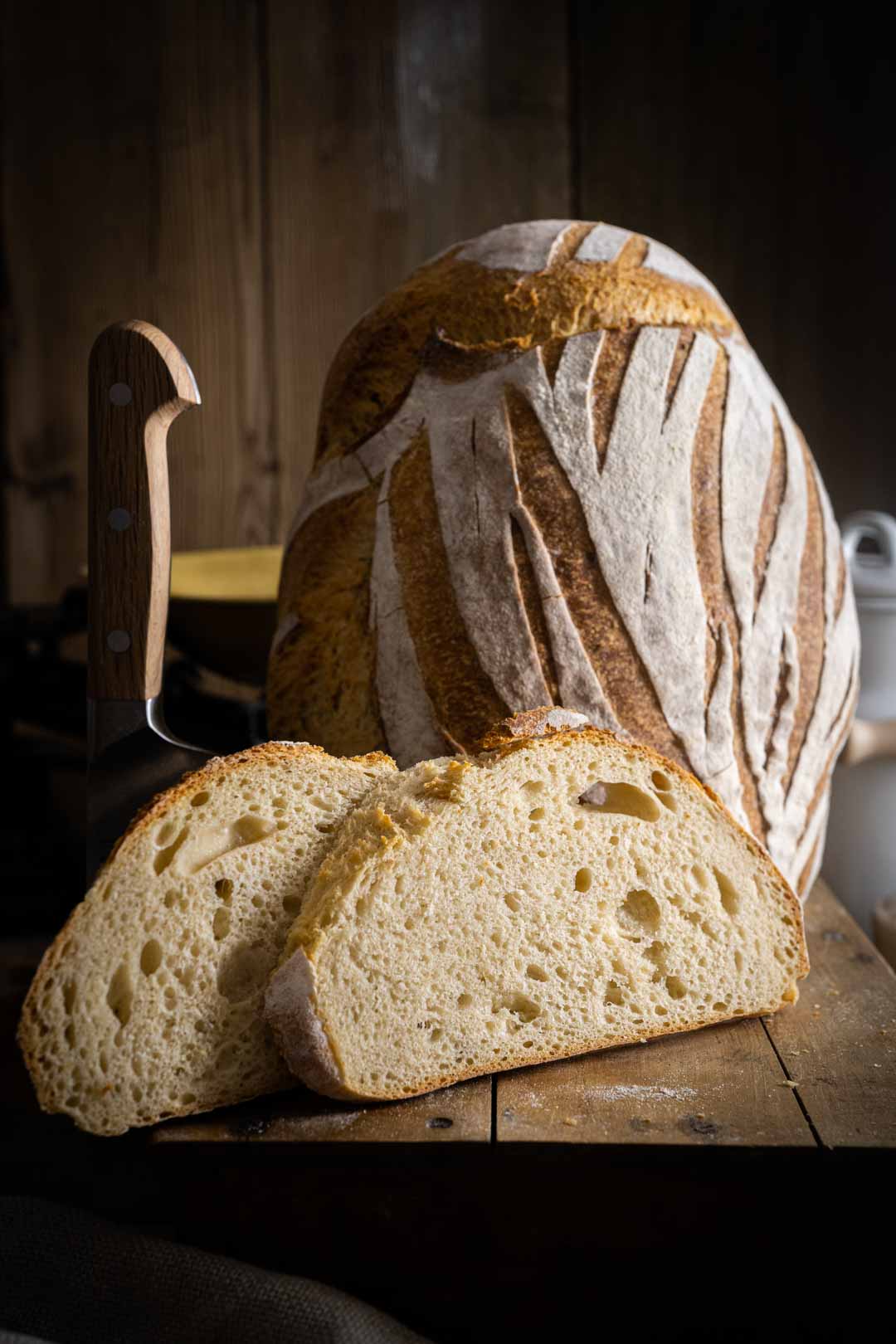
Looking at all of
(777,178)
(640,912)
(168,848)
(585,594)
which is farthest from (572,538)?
(777,178)

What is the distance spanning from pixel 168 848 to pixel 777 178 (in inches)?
75.1

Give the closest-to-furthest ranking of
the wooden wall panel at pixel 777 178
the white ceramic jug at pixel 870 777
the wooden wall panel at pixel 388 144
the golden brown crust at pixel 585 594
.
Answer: the golden brown crust at pixel 585 594
the white ceramic jug at pixel 870 777
the wooden wall panel at pixel 777 178
the wooden wall panel at pixel 388 144

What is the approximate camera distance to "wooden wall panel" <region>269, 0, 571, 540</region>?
2289mm

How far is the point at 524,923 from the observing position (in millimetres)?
845

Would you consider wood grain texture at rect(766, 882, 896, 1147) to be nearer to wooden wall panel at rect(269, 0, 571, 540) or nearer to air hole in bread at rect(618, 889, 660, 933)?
air hole in bread at rect(618, 889, 660, 933)

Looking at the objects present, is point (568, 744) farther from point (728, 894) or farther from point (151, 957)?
point (151, 957)

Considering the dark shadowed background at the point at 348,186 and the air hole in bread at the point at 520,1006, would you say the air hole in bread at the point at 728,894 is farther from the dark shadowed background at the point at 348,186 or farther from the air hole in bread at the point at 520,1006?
the dark shadowed background at the point at 348,186

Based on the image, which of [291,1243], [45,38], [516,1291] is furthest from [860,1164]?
[45,38]

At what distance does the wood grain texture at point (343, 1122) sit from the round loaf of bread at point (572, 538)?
0.95 ft

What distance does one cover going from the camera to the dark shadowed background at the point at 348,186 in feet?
7.27

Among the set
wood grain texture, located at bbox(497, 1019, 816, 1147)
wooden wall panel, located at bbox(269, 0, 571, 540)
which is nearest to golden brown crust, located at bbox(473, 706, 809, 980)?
wood grain texture, located at bbox(497, 1019, 816, 1147)

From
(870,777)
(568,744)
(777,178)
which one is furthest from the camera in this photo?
(777,178)

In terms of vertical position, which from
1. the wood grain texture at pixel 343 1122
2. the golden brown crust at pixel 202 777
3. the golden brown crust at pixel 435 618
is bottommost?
the wood grain texture at pixel 343 1122

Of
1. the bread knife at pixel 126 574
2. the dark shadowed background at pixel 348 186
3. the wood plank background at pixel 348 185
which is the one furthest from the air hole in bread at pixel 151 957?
the wood plank background at pixel 348 185
